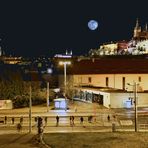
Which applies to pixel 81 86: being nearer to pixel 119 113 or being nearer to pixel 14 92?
pixel 14 92

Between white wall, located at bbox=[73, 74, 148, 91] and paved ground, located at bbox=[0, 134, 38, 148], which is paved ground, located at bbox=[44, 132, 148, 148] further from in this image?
white wall, located at bbox=[73, 74, 148, 91]

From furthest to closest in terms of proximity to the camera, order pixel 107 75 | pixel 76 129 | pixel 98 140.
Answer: pixel 107 75 → pixel 76 129 → pixel 98 140

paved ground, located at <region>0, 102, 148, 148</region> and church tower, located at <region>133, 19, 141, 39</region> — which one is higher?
church tower, located at <region>133, 19, 141, 39</region>

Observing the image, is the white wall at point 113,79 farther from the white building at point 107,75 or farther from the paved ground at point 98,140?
the paved ground at point 98,140

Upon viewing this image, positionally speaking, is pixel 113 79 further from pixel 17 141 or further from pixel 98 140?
pixel 17 141

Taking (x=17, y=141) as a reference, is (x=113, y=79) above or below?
above

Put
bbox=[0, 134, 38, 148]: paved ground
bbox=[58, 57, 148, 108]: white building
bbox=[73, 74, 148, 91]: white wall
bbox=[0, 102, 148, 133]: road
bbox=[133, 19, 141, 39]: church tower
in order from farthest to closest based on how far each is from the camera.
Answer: bbox=[133, 19, 141, 39]: church tower → bbox=[73, 74, 148, 91]: white wall → bbox=[58, 57, 148, 108]: white building → bbox=[0, 102, 148, 133]: road → bbox=[0, 134, 38, 148]: paved ground

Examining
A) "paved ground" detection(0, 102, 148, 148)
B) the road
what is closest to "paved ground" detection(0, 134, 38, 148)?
"paved ground" detection(0, 102, 148, 148)

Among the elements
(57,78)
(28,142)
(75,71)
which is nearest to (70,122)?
(28,142)

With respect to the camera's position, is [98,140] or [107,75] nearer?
[98,140]

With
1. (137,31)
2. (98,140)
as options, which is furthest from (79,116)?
(137,31)

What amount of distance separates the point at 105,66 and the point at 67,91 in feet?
33.4

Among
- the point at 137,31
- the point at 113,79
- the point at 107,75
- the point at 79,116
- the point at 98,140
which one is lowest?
the point at 98,140

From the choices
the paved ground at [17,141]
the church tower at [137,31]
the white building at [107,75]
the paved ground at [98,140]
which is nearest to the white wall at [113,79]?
the white building at [107,75]
